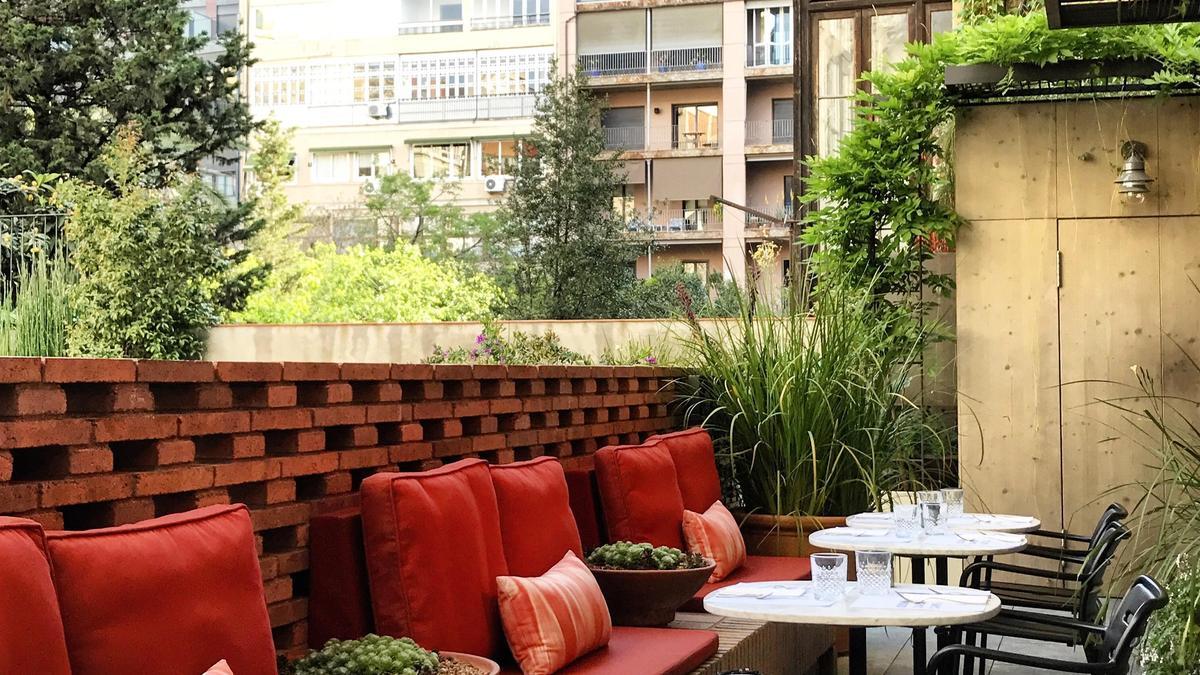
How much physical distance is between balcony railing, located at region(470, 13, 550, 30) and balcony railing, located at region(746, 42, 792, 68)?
6329 millimetres

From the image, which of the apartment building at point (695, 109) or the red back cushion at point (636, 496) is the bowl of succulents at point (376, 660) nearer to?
the red back cushion at point (636, 496)

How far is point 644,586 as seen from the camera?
3.68 metres

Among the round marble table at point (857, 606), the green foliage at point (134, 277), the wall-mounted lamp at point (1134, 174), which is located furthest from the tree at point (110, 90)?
the round marble table at point (857, 606)

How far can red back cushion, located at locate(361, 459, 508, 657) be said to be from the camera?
9.22 ft

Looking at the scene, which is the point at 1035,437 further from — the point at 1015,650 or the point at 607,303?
the point at 607,303

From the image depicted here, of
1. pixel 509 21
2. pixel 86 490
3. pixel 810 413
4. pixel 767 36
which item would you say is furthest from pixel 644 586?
pixel 509 21

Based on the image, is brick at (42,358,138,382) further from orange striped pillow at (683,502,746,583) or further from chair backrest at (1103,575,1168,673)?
orange striped pillow at (683,502,746,583)

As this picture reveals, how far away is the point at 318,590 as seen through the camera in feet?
9.34

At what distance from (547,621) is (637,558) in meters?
0.83

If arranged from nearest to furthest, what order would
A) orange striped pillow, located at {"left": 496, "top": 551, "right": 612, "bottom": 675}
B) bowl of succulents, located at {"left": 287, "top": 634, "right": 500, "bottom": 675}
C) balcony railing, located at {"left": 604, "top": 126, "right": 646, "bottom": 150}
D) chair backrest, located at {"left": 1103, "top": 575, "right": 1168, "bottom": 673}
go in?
1. bowl of succulents, located at {"left": 287, "top": 634, "right": 500, "bottom": 675}
2. chair backrest, located at {"left": 1103, "top": 575, "right": 1168, "bottom": 673}
3. orange striped pillow, located at {"left": 496, "top": 551, "right": 612, "bottom": 675}
4. balcony railing, located at {"left": 604, "top": 126, "right": 646, "bottom": 150}

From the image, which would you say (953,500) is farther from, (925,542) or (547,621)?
(547,621)

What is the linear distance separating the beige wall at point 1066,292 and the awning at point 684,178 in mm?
27380

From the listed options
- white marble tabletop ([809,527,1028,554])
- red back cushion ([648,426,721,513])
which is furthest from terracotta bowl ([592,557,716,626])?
red back cushion ([648,426,721,513])

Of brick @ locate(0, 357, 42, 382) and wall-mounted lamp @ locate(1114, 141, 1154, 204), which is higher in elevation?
wall-mounted lamp @ locate(1114, 141, 1154, 204)
